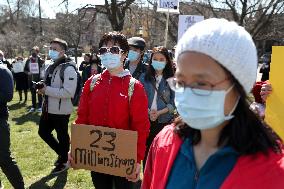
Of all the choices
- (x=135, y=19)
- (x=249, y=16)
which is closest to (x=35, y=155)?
(x=249, y=16)

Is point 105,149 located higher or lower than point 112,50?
lower

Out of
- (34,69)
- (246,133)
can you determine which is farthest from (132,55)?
(34,69)

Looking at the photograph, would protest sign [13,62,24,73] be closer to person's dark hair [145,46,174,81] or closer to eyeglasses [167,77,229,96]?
person's dark hair [145,46,174,81]

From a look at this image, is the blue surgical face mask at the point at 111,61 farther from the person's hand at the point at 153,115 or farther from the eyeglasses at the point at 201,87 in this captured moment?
the eyeglasses at the point at 201,87

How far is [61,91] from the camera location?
17.6 feet

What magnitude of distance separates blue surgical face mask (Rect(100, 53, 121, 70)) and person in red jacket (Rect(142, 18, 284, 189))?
1827mm

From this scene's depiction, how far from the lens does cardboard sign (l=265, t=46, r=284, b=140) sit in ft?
10.7

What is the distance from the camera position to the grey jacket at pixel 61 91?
538 centimetres

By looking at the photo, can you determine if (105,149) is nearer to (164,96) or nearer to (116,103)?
(116,103)

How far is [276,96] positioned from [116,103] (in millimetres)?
1302

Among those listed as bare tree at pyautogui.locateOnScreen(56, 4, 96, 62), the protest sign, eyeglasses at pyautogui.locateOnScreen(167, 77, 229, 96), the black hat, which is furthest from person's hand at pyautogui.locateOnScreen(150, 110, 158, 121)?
→ bare tree at pyautogui.locateOnScreen(56, 4, 96, 62)

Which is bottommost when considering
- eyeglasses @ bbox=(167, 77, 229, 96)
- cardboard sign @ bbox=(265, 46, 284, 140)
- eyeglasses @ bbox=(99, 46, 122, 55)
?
cardboard sign @ bbox=(265, 46, 284, 140)

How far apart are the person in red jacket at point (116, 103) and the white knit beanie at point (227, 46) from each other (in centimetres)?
181

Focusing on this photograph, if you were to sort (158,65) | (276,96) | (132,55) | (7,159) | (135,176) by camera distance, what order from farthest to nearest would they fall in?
(132,55) → (158,65) → (7,159) → (135,176) → (276,96)
